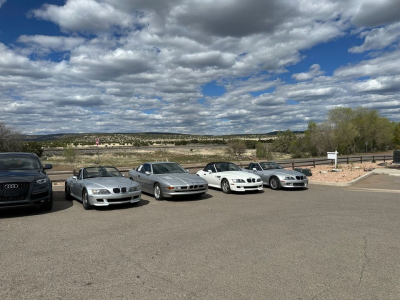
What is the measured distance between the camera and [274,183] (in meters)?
13.6

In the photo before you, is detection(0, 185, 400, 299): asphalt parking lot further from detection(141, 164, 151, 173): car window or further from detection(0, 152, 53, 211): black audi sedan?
detection(141, 164, 151, 173): car window

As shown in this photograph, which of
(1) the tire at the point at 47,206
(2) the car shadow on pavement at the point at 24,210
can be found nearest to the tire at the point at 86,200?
(2) the car shadow on pavement at the point at 24,210

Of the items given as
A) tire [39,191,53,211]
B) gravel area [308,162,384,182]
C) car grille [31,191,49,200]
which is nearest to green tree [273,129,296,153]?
gravel area [308,162,384,182]

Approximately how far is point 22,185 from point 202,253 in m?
5.40

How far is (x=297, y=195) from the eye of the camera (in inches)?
469

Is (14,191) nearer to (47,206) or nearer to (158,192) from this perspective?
(47,206)

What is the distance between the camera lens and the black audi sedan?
7.71 metres

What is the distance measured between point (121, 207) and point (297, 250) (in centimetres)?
589

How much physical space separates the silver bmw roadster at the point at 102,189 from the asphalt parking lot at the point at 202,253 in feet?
1.06

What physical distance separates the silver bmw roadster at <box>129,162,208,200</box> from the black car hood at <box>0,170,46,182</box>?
372 cm

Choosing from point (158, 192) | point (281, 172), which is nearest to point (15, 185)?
point (158, 192)

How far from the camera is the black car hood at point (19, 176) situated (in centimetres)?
792

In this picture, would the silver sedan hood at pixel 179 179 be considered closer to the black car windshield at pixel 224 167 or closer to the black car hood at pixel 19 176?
the black car windshield at pixel 224 167

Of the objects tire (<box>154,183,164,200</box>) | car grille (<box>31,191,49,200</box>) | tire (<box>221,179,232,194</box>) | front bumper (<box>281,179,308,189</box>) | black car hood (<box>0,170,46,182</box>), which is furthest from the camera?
front bumper (<box>281,179,308,189</box>)
